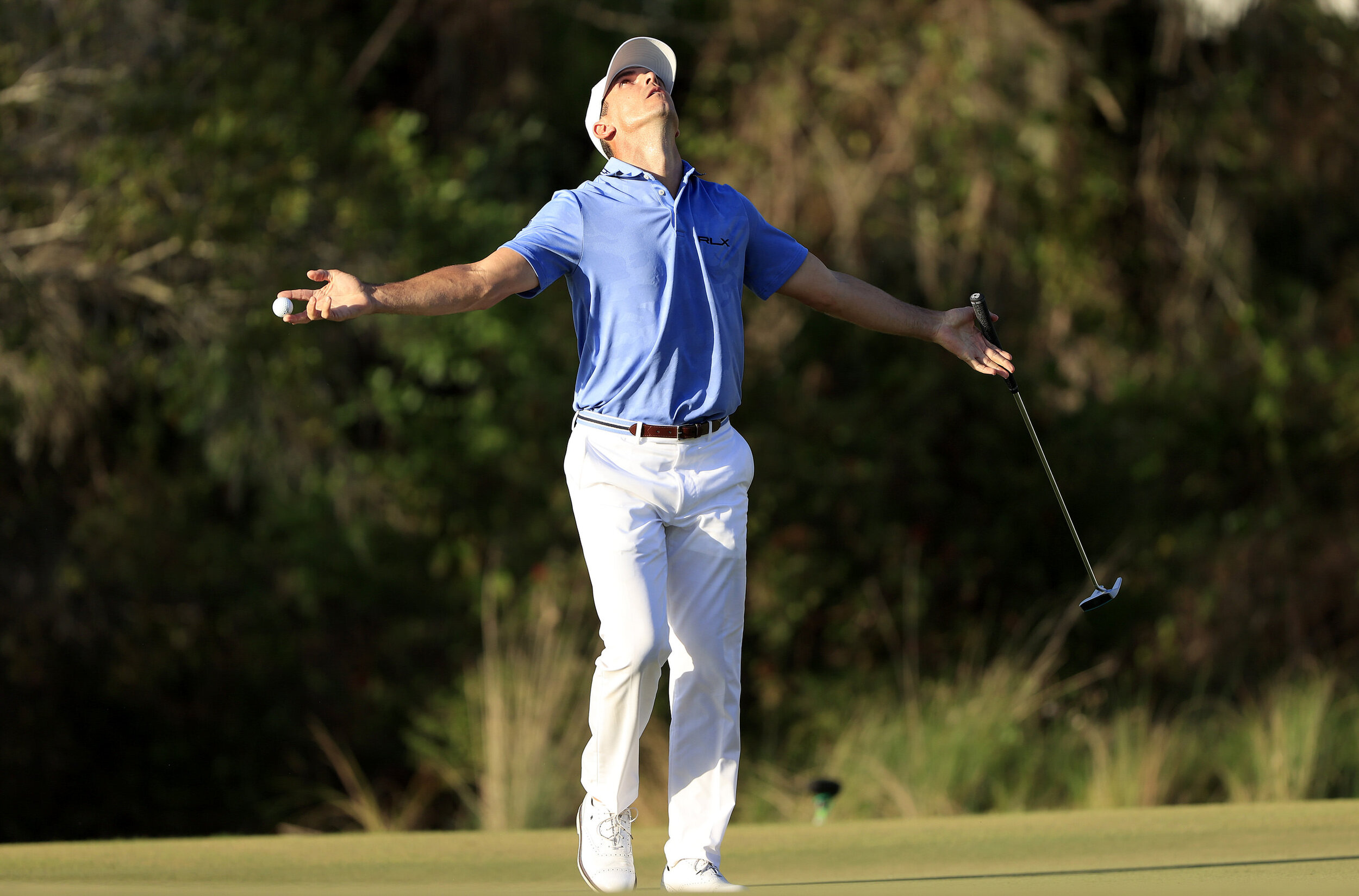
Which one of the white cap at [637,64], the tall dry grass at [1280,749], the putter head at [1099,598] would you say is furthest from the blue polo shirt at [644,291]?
the tall dry grass at [1280,749]

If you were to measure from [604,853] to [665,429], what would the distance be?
112 cm

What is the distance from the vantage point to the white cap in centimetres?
491

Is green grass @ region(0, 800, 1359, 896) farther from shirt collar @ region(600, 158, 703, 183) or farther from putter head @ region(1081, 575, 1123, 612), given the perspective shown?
Answer: shirt collar @ region(600, 158, 703, 183)

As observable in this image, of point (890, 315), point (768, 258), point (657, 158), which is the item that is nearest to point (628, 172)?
point (657, 158)

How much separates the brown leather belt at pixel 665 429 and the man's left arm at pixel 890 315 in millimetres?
588

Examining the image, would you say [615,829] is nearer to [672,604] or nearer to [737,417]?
[672,604]

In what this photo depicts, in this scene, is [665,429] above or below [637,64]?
below

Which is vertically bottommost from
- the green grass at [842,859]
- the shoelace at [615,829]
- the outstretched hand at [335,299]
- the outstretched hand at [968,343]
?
the green grass at [842,859]

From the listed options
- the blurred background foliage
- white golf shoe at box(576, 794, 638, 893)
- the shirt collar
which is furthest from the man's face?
the blurred background foliage

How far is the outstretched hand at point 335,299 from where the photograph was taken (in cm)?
418

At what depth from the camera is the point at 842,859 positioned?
597 cm

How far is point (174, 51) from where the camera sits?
10695 mm

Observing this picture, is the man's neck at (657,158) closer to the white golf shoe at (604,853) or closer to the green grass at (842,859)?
the white golf shoe at (604,853)

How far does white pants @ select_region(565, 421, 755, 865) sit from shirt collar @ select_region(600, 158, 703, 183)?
26.4 inches
